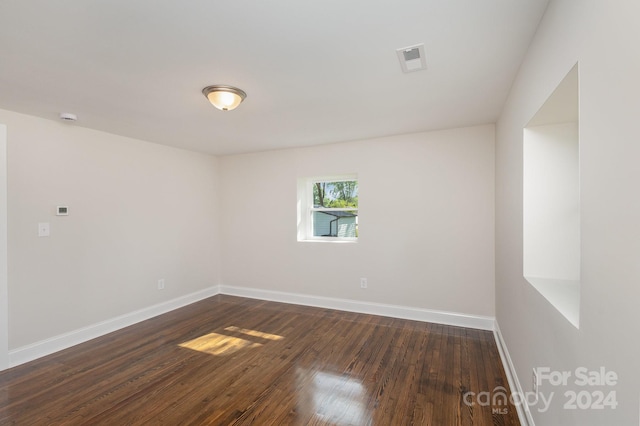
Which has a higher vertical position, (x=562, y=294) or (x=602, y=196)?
(x=602, y=196)

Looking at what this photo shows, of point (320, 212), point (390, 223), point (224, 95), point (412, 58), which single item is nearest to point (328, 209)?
point (320, 212)

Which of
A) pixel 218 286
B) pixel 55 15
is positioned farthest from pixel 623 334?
pixel 218 286

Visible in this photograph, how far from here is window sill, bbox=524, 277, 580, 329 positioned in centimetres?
119

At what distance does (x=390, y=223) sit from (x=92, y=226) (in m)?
3.51

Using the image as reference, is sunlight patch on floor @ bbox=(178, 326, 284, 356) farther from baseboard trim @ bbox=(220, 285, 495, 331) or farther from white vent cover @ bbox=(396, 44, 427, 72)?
white vent cover @ bbox=(396, 44, 427, 72)

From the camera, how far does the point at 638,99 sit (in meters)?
0.71

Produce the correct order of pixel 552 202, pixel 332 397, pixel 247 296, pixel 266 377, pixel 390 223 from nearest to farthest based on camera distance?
pixel 552 202, pixel 332 397, pixel 266 377, pixel 390 223, pixel 247 296

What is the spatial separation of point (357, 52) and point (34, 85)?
2348mm

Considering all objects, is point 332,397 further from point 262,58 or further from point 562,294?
point 262,58

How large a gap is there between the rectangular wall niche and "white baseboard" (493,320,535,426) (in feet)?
2.70

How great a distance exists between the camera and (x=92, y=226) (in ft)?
10.6

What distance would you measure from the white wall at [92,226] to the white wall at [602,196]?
408 centimetres

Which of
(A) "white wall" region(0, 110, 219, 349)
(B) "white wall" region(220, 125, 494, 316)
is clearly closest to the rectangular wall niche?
(B) "white wall" region(220, 125, 494, 316)

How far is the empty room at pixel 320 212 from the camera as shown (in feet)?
3.76
